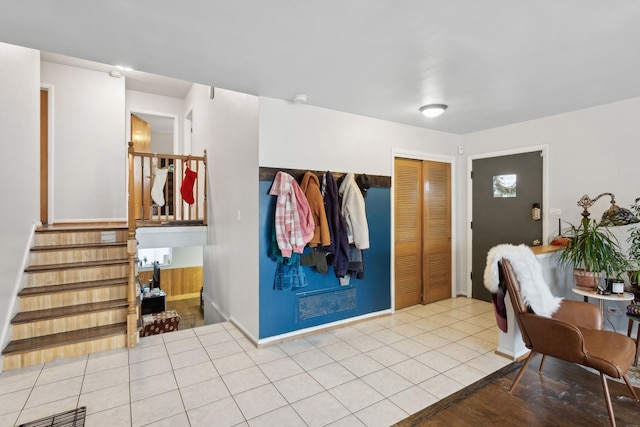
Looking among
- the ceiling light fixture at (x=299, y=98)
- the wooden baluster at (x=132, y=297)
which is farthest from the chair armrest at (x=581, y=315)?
the wooden baluster at (x=132, y=297)

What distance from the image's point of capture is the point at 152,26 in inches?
74.7

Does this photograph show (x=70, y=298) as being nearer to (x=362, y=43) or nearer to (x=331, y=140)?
(x=331, y=140)

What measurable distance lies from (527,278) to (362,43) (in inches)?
86.5

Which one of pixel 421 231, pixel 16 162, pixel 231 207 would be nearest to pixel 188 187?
pixel 231 207

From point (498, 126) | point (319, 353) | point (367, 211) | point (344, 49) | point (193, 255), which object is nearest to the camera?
point (344, 49)

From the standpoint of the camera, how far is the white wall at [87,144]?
16.7ft

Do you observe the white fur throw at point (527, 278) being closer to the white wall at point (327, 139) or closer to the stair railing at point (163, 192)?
the white wall at point (327, 139)

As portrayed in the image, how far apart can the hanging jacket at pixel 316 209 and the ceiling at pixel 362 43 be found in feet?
2.80

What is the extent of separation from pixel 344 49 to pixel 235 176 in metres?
2.01

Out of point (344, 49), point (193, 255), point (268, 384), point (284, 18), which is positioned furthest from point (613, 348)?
point (193, 255)

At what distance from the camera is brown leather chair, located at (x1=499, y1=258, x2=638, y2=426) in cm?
203

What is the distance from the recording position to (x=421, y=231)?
445cm

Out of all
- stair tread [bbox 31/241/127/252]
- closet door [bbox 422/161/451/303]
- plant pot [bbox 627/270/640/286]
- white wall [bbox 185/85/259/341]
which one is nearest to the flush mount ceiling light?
closet door [bbox 422/161/451/303]

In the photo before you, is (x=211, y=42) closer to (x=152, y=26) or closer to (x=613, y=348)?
(x=152, y=26)
